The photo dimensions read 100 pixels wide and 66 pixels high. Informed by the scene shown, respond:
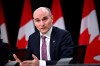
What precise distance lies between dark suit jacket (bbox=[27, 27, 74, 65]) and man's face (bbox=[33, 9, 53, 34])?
12 cm

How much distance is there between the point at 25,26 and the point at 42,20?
3.52 meters

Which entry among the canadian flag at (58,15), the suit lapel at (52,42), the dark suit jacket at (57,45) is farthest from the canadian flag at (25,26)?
the suit lapel at (52,42)

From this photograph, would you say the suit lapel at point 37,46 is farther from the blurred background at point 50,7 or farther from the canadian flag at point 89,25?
the blurred background at point 50,7

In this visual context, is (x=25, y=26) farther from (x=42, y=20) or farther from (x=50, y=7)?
(x=42, y=20)

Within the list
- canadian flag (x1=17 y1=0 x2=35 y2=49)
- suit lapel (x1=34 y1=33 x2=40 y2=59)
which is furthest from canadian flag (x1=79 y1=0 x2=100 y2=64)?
suit lapel (x1=34 y1=33 x2=40 y2=59)

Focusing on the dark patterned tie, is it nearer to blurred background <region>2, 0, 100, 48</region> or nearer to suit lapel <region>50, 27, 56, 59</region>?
suit lapel <region>50, 27, 56, 59</region>

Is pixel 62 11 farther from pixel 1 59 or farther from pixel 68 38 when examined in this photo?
pixel 1 59

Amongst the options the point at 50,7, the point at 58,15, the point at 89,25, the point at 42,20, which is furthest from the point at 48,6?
the point at 42,20

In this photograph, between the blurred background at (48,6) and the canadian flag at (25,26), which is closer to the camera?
the canadian flag at (25,26)

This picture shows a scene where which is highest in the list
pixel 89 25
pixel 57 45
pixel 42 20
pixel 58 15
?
pixel 42 20

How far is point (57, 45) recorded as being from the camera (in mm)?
2871

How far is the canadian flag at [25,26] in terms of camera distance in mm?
6302

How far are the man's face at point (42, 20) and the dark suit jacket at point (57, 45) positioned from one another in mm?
122

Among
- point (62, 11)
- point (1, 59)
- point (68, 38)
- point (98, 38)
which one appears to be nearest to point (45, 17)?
point (68, 38)
